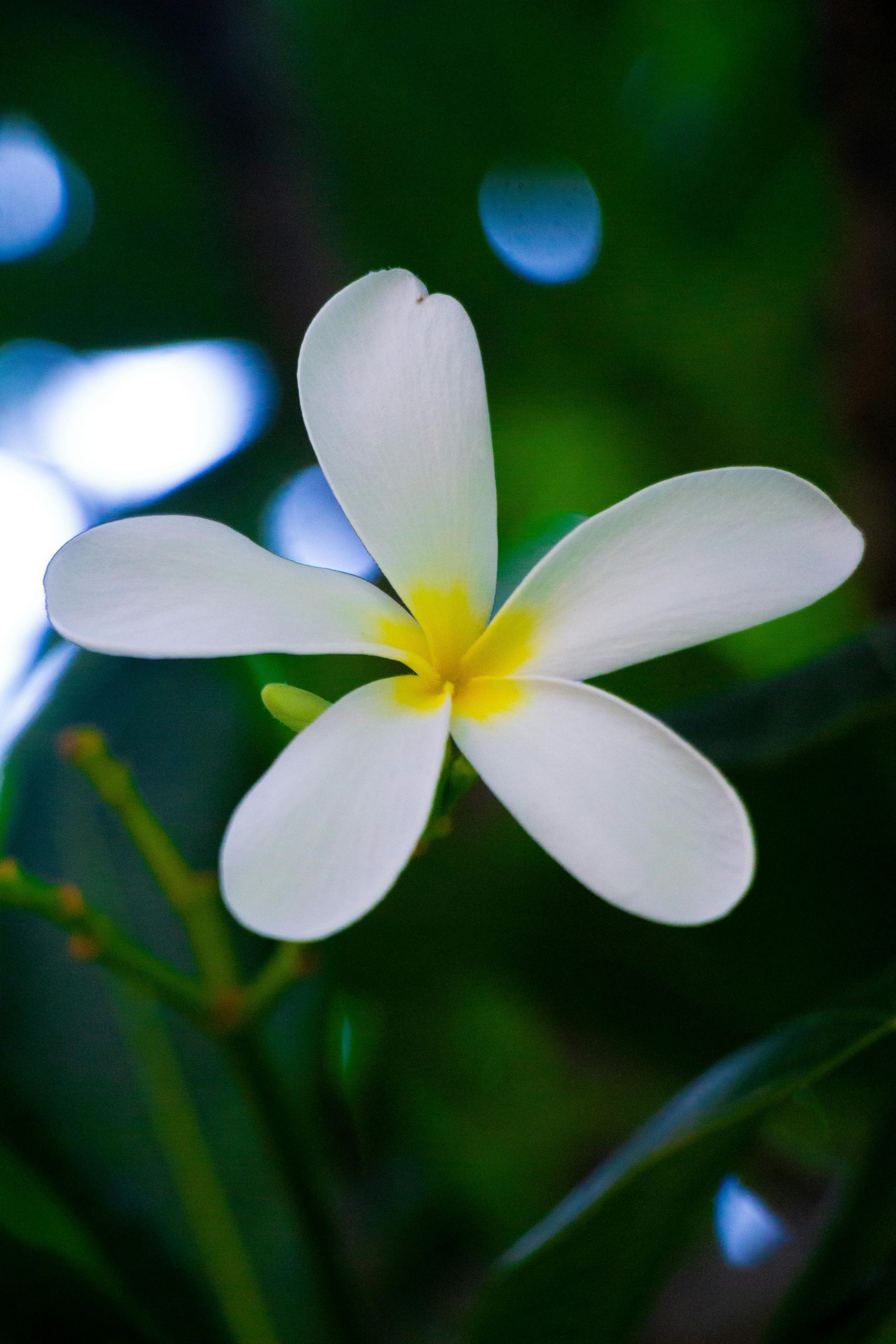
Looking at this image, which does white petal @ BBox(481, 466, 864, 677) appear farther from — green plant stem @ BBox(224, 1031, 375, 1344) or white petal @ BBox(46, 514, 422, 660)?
green plant stem @ BBox(224, 1031, 375, 1344)

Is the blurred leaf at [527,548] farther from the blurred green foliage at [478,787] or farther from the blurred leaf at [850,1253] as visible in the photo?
the blurred leaf at [850,1253]

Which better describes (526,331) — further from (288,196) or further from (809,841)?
(809,841)

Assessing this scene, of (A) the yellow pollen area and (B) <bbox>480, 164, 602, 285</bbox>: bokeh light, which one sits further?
(B) <bbox>480, 164, 602, 285</bbox>: bokeh light

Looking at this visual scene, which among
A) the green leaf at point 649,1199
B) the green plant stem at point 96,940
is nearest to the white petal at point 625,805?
the green leaf at point 649,1199

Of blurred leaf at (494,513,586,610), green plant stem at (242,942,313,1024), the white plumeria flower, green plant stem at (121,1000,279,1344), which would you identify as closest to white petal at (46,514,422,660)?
the white plumeria flower

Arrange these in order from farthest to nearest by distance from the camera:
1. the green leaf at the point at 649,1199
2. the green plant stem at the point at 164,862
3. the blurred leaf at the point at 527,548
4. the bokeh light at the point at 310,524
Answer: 1. the bokeh light at the point at 310,524
2. the blurred leaf at the point at 527,548
3. the green plant stem at the point at 164,862
4. the green leaf at the point at 649,1199

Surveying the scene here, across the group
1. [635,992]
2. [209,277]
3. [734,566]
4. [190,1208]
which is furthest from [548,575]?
[209,277]
